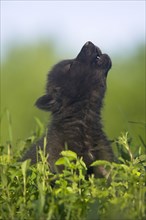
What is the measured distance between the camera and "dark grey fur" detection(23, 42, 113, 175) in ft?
24.8

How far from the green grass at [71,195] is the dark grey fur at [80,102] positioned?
228 centimetres

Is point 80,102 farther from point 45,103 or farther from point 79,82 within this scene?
point 45,103

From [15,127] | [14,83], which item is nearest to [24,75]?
[14,83]

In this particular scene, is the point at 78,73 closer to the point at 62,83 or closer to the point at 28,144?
the point at 62,83

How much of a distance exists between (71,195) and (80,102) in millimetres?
3785

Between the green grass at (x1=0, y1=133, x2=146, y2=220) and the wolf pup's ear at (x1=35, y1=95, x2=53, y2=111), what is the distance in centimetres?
299

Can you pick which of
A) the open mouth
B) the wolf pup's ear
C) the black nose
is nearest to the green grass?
the wolf pup's ear

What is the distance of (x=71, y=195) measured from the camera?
14.7 ft

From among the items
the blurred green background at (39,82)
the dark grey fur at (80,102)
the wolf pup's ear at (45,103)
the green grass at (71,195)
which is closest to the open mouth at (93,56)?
the dark grey fur at (80,102)

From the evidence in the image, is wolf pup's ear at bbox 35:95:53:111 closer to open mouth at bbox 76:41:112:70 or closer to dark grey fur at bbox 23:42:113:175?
dark grey fur at bbox 23:42:113:175

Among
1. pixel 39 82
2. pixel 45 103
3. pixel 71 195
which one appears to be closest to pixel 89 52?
pixel 45 103

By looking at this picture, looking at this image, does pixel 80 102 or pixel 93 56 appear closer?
pixel 80 102

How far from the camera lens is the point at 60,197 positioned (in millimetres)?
4527

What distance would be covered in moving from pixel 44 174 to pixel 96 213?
655 millimetres
